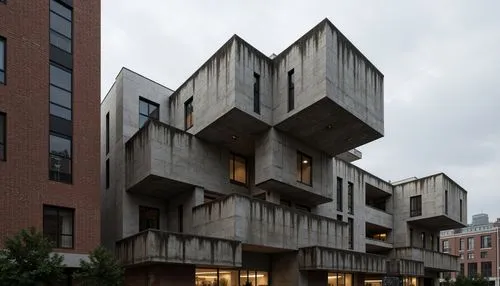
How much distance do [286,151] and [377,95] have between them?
748 centimetres

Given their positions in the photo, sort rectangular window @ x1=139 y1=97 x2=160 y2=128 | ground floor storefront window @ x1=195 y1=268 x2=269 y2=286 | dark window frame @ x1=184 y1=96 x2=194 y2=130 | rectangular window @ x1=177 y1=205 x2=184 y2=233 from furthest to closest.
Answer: rectangular window @ x1=139 y1=97 x2=160 y2=128, dark window frame @ x1=184 y1=96 x2=194 y2=130, rectangular window @ x1=177 y1=205 x2=184 y2=233, ground floor storefront window @ x1=195 y1=268 x2=269 y2=286

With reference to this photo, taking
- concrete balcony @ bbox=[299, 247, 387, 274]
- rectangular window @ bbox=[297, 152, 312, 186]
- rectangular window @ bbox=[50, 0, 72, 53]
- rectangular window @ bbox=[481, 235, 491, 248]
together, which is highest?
rectangular window @ bbox=[50, 0, 72, 53]

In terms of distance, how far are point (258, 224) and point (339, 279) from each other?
11.9 metres

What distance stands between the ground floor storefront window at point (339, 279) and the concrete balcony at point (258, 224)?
4353 mm

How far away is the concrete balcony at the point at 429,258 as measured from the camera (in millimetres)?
50094

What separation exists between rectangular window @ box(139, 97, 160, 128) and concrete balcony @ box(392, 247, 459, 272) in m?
29.6

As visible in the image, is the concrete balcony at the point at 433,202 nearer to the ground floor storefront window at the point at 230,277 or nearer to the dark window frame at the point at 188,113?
the ground floor storefront window at the point at 230,277

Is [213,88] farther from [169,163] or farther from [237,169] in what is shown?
[237,169]

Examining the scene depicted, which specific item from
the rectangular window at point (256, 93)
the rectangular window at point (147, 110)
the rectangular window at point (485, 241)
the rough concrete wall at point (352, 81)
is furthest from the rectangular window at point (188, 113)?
the rectangular window at point (485, 241)

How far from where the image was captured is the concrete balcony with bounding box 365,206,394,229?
50331mm

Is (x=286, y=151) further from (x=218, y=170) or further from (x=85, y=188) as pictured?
(x=85, y=188)

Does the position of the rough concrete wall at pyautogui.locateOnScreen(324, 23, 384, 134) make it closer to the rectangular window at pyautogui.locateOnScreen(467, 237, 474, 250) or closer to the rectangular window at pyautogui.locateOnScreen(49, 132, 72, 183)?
the rectangular window at pyautogui.locateOnScreen(49, 132, 72, 183)

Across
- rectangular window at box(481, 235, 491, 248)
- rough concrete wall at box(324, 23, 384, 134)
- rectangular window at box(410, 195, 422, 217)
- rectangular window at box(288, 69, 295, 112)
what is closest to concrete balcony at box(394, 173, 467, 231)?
rectangular window at box(410, 195, 422, 217)

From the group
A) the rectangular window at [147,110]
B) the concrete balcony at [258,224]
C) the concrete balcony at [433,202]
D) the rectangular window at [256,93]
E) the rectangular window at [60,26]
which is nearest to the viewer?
the rectangular window at [60,26]
